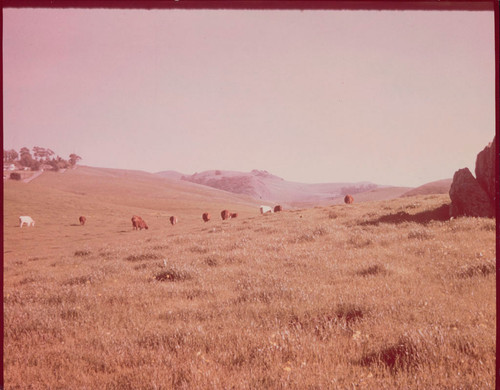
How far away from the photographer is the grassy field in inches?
173

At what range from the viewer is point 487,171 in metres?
14.1

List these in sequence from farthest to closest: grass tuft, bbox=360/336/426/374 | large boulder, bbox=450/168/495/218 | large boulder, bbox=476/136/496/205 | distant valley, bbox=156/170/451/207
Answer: distant valley, bbox=156/170/451/207, large boulder, bbox=476/136/496/205, large boulder, bbox=450/168/495/218, grass tuft, bbox=360/336/426/374

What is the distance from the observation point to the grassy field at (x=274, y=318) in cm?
441

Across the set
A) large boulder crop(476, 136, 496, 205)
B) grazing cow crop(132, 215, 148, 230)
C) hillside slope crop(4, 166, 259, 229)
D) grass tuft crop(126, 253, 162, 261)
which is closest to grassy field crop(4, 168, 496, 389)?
grass tuft crop(126, 253, 162, 261)

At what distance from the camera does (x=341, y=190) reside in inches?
4471

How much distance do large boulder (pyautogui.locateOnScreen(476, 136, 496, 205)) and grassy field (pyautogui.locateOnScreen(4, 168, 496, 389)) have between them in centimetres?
262

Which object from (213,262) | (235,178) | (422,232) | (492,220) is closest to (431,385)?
(213,262)

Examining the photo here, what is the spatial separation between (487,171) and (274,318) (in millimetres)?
13172

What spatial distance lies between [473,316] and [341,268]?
12.5 feet

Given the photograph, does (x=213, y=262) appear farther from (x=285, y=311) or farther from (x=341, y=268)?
(x=285, y=311)

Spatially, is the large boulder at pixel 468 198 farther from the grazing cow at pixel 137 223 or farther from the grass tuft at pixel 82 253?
the grazing cow at pixel 137 223

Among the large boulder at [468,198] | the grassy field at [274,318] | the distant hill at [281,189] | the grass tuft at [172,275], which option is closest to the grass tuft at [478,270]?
the grassy field at [274,318]

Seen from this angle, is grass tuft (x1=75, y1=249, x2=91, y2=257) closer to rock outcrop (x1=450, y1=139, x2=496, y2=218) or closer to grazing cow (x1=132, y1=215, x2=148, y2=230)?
rock outcrop (x1=450, y1=139, x2=496, y2=218)

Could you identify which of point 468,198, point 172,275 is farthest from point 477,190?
point 172,275
